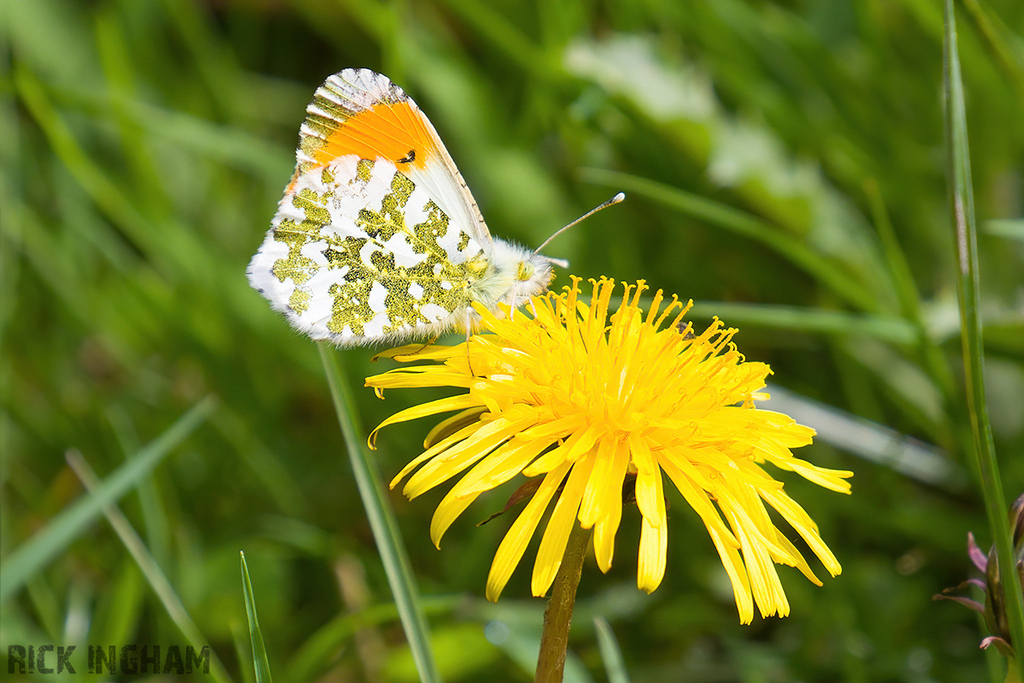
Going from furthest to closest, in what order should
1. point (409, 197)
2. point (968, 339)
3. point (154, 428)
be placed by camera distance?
point (154, 428), point (409, 197), point (968, 339)

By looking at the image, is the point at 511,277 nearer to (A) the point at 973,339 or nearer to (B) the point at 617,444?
(B) the point at 617,444

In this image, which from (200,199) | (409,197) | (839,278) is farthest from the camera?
(200,199)

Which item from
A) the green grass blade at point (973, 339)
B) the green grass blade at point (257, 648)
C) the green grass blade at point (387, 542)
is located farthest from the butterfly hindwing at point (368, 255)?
the green grass blade at point (973, 339)

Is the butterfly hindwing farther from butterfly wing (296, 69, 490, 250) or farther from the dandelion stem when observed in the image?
the dandelion stem

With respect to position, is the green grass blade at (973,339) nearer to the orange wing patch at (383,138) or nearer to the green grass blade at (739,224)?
the green grass blade at (739,224)

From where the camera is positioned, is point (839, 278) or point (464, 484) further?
point (839, 278)

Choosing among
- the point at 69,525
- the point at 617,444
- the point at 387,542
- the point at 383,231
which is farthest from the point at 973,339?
the point at 69,525

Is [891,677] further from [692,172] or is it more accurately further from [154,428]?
[154,428]

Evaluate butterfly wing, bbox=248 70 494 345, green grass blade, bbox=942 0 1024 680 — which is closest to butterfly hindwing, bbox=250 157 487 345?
butterfly wing, bbox=248 70 494 345

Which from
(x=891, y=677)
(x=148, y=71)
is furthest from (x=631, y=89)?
(x=148, y=71)
